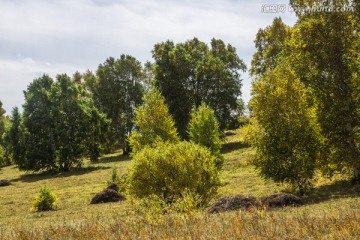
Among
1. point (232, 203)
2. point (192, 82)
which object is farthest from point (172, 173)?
point (192, 82)

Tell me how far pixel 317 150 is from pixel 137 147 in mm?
14582

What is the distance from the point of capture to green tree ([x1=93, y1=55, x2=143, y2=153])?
7069 centimetres

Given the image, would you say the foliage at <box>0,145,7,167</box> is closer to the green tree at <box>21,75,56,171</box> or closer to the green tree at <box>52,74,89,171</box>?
the green tree at <box>21,75,56,171</box>

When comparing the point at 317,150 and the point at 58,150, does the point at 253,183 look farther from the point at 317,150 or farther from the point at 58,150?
the point at 58,150

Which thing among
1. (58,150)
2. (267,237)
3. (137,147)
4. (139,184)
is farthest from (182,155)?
(58,150)

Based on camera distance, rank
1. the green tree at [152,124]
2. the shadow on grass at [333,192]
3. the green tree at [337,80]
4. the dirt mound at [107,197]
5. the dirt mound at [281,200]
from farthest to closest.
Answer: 1. the green tree at [152,124]
2. the dirt mound at [107,197]
3. the green tree at [337,80]
4. the shadow on grass at [333,192]
5. the dirt mound at [281,200]

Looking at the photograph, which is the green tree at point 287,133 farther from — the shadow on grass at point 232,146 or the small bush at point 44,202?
the shadow on grass at point 232,146

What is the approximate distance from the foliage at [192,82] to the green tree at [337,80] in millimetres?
33310

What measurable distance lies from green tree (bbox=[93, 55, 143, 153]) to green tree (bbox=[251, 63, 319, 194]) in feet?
166

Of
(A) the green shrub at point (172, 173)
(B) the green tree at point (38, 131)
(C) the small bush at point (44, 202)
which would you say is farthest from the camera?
(B) the green tree at point (38, 131)

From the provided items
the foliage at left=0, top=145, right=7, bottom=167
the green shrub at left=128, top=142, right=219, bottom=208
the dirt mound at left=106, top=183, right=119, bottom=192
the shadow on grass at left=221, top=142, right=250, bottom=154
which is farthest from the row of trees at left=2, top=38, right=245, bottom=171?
the green shrub at left=128, top=142, right=219, bottom=208

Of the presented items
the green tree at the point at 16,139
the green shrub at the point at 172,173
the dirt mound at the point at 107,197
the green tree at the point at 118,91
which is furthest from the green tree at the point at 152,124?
the green tree at the point at 118,91

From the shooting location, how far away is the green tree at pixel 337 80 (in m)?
21.1

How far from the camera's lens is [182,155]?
18.2 metres
